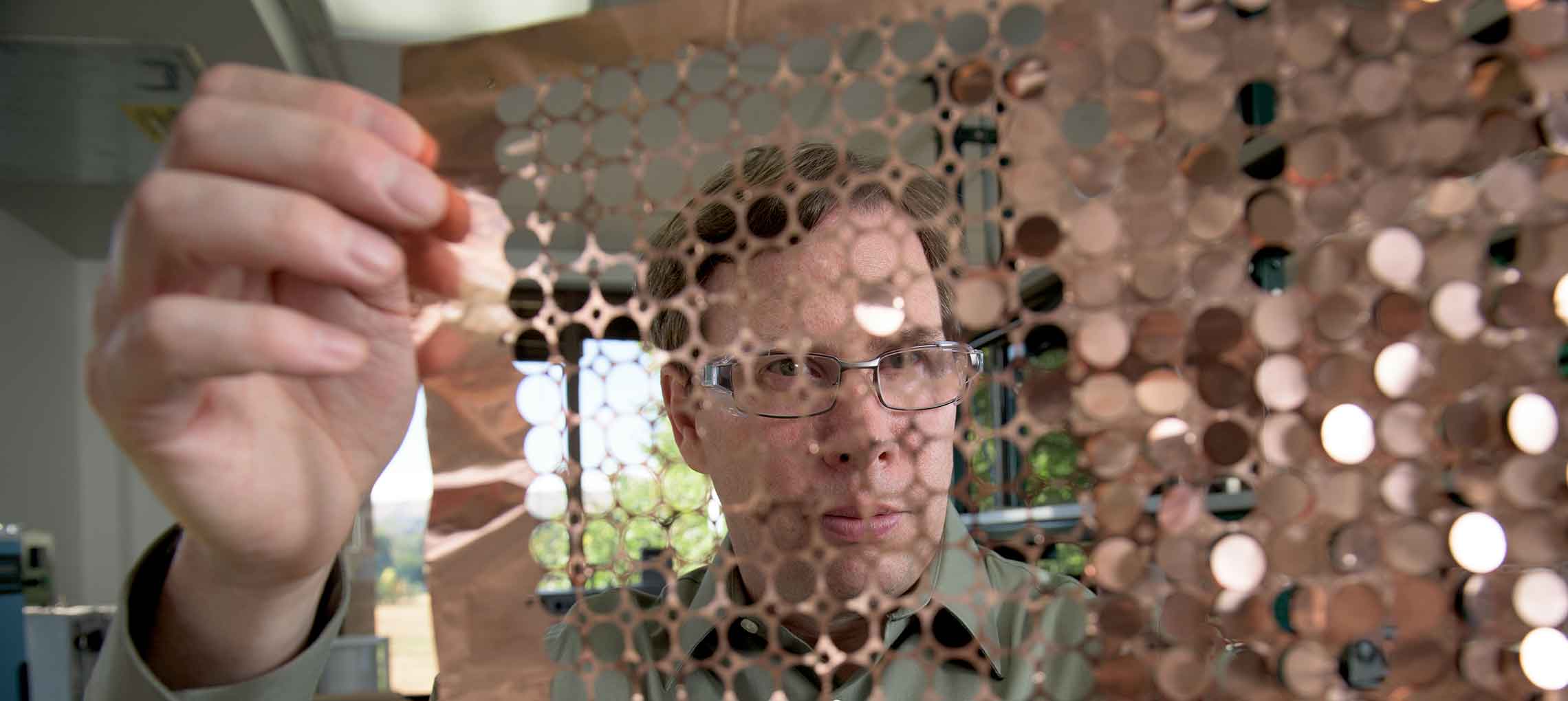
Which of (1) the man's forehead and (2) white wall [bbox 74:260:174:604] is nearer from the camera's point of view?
(1) the man's forehead

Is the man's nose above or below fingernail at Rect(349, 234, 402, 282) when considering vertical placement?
below

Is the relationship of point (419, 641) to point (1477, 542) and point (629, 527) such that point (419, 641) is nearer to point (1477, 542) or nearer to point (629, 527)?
point (629, 527)

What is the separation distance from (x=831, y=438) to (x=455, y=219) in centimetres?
15

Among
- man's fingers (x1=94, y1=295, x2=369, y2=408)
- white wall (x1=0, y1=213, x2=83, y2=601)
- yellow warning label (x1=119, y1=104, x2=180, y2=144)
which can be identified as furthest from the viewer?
white wall (x1=0, y1=213, x2=83, y2=601)

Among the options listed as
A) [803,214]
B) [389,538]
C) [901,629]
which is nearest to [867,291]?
[803,214]

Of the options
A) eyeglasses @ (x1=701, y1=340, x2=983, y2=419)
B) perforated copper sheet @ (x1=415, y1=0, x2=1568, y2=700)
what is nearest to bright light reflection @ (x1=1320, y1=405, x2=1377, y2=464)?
perforated copper sheet @ (x1=415, y1=0, x2=1568, y2=700)

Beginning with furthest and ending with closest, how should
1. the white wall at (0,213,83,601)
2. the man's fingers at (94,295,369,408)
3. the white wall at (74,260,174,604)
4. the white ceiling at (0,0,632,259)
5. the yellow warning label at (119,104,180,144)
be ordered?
1. the white wall at (74,260,174,604)
2. the white wall at (0,213,83,601)
3. the yellow warning label at (119,104,180,144)
4. the white ceiling at (0,0,632,259)
5. the man's fingers at (94,295,369,408)

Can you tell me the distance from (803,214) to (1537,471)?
256 mm

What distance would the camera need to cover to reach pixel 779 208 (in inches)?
14.1

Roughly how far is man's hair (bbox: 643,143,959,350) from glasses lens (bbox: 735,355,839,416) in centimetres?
3

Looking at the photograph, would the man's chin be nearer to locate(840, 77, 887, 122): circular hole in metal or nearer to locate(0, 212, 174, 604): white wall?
locate(840, 77, 887, 122): circular hole in metal

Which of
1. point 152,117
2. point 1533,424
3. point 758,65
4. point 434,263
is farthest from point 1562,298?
point 152,117

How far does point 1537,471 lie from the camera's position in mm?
311

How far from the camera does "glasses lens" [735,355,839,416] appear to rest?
0.33 metres
